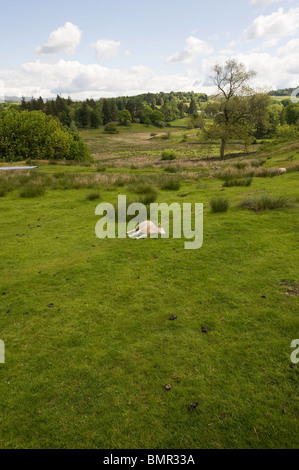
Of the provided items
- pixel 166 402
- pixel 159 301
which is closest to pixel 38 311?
pixel 159 301

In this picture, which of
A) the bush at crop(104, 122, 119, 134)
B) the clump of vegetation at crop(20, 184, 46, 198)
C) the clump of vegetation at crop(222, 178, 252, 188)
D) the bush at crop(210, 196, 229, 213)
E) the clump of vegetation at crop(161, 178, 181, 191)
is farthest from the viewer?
the bush at crop(104, 122, 119, 134)

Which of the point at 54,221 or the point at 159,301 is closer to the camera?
the point at 159,301

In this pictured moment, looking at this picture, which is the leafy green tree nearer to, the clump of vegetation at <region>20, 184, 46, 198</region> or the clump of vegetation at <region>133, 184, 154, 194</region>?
the clump of vegetation at <region>20, 184, 46, 198</region>

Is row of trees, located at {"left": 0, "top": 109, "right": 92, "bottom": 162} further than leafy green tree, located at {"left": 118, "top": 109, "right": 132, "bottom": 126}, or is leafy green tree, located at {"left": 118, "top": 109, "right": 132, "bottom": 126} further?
leafy green tree, located at {"left": 118, "top": 109, "right": 132, "bottom": 126}

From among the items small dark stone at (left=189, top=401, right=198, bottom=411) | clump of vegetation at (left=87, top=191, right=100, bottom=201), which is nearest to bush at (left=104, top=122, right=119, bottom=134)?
clump of vegetation at (left=87, top=191, right=100, bottom=201)

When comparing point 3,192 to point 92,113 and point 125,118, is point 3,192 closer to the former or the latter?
point 92,113

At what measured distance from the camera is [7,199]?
13102 mm

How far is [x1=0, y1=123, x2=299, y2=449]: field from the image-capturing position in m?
2.83

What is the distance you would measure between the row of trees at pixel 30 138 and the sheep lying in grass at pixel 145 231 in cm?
3580

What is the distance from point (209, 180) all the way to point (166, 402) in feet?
52.5

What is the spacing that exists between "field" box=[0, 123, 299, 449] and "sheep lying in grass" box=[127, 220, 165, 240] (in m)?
0.41

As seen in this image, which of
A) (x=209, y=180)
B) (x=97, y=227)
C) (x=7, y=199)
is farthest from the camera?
(x=209, y=180)

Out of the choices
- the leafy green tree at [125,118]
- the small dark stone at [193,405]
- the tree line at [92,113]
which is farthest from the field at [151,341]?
the leafy green tree at [125,118]

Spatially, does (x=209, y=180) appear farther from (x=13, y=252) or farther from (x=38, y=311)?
(x=38, y=311)
